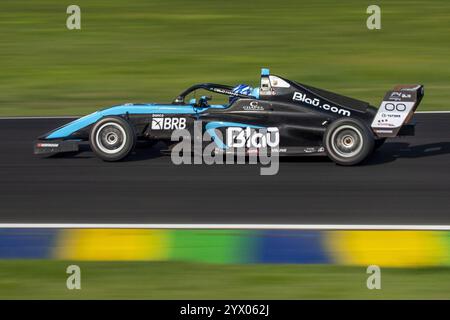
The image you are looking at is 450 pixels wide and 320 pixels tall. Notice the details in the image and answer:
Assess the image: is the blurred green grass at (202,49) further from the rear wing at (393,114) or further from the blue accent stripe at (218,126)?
the blue accent stripe at (218,126)

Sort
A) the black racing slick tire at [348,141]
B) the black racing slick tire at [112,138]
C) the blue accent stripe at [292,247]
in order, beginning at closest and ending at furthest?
the blue accent stripe at [292,247], the black racing slick tire at [348,141], the black racing slick tire at [112,138]

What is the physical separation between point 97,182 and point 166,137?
1160 mm

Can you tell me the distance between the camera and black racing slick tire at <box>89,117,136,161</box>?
10.5 metres

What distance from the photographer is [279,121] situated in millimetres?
10383

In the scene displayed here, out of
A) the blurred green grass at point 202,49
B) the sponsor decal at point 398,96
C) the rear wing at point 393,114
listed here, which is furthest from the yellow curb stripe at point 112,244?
the blurred green grass at point 202,49

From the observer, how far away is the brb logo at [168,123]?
1048 cm

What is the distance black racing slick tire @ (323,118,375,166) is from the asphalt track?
14cm

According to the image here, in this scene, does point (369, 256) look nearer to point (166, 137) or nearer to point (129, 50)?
point (166, 137)

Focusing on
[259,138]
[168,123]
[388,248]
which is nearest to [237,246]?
[388,248]

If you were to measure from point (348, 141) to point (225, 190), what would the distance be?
65.3 inches

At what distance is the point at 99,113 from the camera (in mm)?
10758

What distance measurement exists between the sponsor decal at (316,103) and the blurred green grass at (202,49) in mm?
4366

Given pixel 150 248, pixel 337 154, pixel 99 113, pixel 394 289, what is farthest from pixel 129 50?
pixel 394 289

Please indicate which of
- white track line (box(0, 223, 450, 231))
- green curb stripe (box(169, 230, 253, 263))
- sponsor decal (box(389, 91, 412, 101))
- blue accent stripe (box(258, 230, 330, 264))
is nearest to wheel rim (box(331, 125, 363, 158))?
sponsor decal (box(389, 91, 412, 101))
